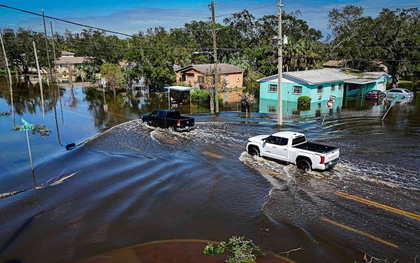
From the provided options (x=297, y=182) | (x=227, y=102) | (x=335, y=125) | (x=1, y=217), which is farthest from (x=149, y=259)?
(x=227, y=102)

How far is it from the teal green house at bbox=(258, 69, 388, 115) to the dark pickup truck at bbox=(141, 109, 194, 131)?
1184 cm

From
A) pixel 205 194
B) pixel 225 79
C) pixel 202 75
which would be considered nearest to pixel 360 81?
pixel 225 79

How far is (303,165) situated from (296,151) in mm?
722

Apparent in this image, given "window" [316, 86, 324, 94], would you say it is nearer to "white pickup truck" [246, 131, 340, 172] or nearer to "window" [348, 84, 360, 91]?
"window" [348, 84, 360, 91]

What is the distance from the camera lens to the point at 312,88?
3731cm

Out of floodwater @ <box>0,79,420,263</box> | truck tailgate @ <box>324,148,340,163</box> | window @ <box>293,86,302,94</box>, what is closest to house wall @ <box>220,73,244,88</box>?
window @ <box>293,86,302,94</box>

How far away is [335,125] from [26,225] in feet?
72.0

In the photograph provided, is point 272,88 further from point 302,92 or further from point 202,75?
point 202,75

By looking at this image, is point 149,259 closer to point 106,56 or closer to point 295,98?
point 295,98

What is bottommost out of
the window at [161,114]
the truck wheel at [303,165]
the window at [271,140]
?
the truck wheel at [303,165]

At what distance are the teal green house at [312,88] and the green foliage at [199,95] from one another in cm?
676

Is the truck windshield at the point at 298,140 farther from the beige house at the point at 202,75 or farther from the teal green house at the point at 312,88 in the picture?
the beige house at the point at 202,75

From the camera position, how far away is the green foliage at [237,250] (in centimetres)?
816

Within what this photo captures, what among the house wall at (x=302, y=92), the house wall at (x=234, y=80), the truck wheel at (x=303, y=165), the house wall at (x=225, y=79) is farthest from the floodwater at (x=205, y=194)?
the house wall at (x=234, y=80)
